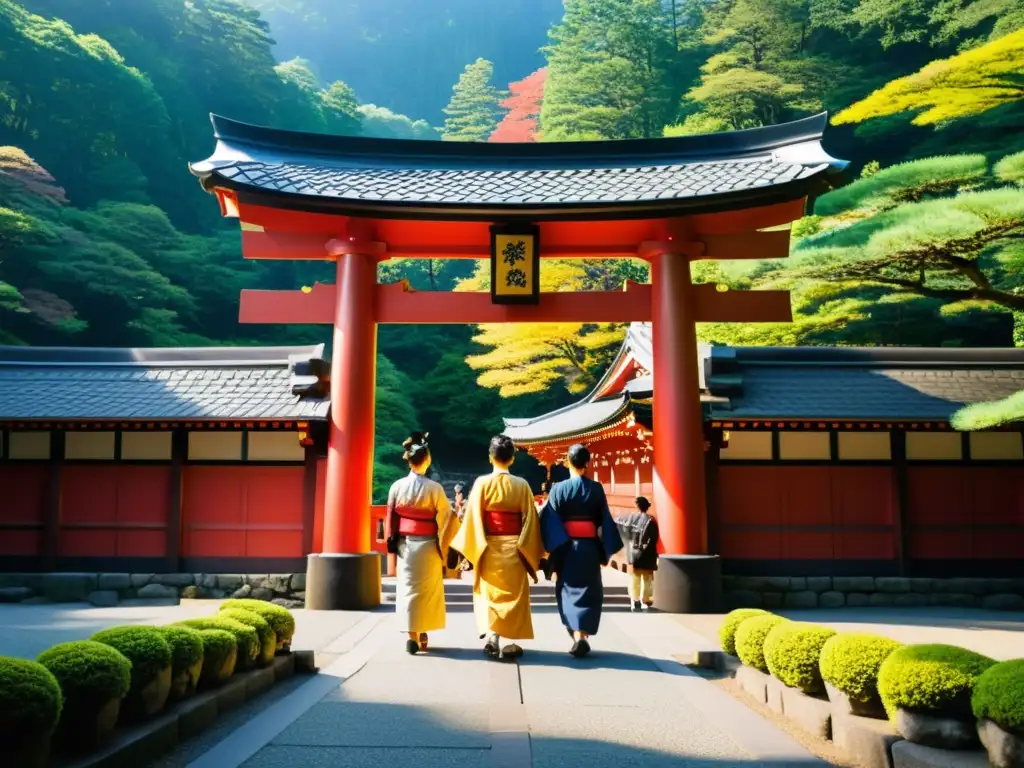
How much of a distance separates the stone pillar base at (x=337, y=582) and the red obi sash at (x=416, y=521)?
356 centimetres

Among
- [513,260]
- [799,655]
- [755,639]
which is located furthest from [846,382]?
[799,655]

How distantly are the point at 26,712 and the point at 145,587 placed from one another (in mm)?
10218

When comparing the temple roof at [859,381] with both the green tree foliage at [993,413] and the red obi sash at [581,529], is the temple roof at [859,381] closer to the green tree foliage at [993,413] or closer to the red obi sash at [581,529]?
the green tree foliage at [993,413]

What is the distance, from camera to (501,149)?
45.9ft

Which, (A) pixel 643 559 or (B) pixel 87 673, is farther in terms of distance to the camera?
(A) pixel 643 559

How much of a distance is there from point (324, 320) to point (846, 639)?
9253 millimetres

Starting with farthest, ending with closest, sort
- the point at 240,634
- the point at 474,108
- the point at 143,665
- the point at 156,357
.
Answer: the point at 474,108
the point at 156,357
the point at 240,634
the point at 143,665

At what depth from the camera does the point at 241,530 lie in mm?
13391

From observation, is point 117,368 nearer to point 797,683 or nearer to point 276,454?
point 276,454

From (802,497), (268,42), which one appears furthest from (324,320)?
(268,42)

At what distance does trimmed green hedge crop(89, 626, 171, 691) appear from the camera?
480 centimetres

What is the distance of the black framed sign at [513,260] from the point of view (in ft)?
40.2

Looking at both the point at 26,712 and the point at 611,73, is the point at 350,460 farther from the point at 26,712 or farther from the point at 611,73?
the point at 611,73

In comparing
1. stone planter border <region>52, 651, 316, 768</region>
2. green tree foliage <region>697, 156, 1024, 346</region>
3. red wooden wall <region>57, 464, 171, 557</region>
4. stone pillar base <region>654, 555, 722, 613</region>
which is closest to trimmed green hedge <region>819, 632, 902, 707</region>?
stone planter border <region>52, 651, 316, 768</region>
